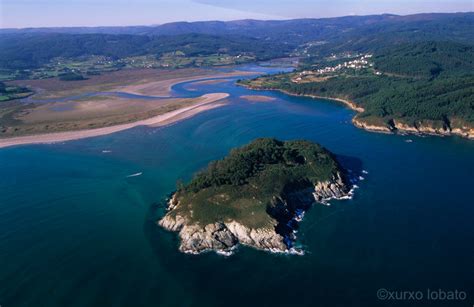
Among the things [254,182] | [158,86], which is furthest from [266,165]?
[158,86]

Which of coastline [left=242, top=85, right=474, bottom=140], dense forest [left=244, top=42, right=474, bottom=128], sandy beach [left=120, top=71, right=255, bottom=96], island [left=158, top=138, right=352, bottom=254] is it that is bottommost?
sandy beach [left=120, top=71, right=255, bottom=96]

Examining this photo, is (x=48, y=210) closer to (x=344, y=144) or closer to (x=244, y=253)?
(x=244, y=253)

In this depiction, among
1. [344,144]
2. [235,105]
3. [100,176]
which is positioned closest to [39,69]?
[235,105]

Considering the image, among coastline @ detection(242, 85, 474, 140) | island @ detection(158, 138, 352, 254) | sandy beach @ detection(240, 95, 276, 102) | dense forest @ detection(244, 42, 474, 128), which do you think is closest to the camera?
island @ detection(158, 138, 352, 254)

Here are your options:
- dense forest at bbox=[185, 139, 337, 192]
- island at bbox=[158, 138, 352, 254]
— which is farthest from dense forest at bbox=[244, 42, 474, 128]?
island at bbox=[158, 138, 352, 254]

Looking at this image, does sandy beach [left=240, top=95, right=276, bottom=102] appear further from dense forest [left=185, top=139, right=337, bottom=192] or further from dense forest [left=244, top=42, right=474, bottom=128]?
dense forest [left=185, top=139, right=337, bottom=192]

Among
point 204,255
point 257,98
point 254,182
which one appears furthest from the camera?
point 257,98

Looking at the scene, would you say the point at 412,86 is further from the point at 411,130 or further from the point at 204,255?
the point at 204,255
